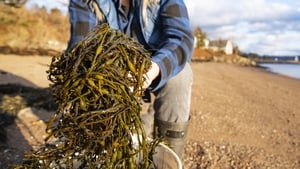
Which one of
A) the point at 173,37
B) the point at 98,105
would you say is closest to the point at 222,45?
the point at 173,37

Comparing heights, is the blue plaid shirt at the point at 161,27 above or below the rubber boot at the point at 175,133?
above

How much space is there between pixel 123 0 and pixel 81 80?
1.13m

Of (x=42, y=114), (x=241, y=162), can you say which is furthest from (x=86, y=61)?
(x=42, y=114)

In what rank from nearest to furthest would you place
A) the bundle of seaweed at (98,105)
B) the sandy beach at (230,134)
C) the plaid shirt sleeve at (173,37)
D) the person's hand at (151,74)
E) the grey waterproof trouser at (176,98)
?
the bundle of seaweed at (98,105) → the person's hand at (151,74) → the plaid shirt sleeve at (173,37) → the grey waterproof trouser at (176,98) → the sandy beach at (230,134)

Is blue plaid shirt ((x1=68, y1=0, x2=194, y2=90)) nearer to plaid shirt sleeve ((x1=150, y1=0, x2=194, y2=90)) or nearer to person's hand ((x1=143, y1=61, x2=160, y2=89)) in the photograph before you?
plaid shirt sleeve ((x1=150, y1=0, x2=194, y2=90))

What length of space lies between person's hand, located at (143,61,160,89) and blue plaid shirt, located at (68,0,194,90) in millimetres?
156

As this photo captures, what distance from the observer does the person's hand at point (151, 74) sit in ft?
5.97

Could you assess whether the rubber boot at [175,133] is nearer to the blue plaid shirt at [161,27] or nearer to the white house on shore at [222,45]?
the blue plaid shirt at [161,27]

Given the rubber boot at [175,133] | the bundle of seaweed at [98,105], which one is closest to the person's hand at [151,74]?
the bundle of seaweed at [98,105]

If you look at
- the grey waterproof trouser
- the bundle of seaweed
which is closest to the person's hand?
the bundle of seaweed

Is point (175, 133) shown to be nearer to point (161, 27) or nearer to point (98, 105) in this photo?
point (161, 27)

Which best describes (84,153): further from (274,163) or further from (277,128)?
(277,128)

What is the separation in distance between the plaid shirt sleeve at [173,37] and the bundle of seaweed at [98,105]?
0.49 m

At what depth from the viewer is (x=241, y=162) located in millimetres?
3477
